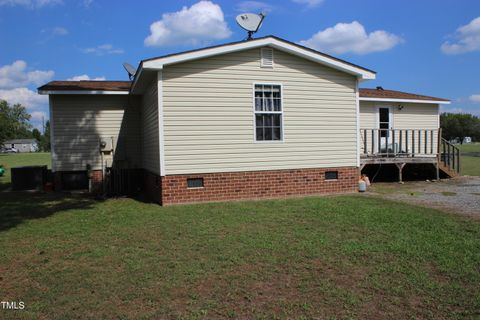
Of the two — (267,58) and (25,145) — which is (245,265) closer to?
(267,58)

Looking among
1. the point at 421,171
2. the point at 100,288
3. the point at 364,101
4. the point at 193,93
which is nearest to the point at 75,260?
the point at 100,288

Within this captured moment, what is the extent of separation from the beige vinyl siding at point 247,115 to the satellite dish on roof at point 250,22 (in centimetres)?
93

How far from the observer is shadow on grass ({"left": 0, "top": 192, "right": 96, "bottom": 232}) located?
8.11m

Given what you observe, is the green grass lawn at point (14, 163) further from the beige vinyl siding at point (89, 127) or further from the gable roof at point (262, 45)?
the gable roof at point (262, 45)

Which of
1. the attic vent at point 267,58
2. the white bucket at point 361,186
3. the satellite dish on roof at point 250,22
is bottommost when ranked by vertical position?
the white bucket at point 361,186

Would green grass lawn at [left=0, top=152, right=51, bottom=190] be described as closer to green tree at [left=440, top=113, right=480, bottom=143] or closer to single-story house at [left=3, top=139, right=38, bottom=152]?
single-story house at [left=3, top=139, right=38, bottom=152]

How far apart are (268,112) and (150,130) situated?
3.37 meters

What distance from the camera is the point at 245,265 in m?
4.84

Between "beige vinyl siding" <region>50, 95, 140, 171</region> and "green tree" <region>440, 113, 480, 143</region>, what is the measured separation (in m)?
108

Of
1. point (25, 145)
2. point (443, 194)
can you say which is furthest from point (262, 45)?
point (25, 145)

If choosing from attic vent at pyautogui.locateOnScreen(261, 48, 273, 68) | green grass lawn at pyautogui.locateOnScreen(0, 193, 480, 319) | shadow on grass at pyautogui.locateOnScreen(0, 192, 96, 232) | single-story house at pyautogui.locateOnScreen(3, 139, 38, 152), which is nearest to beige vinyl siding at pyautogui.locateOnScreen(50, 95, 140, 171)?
shadow on grass at pyautogui.locateOnScreen(0, 192, 96, 232)

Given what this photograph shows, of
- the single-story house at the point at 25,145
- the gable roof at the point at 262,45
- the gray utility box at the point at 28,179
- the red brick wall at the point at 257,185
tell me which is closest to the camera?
the gable roof at the point at 262,45

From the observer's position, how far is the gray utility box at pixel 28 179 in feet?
42.7

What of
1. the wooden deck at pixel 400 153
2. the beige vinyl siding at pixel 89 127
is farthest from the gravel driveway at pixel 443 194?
the beige vinyl siding at pixel 89 127
